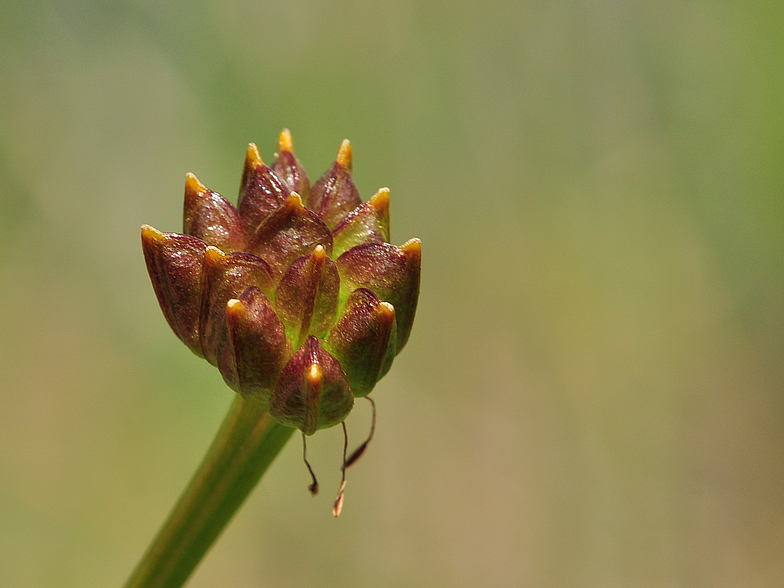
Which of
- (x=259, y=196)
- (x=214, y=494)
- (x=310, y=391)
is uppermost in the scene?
(x=259, y=196)

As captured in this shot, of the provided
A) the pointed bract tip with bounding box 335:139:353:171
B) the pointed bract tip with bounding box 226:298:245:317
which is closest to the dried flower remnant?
the pointed bract tip with bounding box 226:298:245:317

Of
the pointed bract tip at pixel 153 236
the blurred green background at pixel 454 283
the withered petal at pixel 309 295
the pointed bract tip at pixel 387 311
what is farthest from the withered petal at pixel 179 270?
the blurred green background at pixel 454 283

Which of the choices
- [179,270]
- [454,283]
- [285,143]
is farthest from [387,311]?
[454,283]

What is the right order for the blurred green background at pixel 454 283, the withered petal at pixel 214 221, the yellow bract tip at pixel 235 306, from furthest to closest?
the blurred green background at pixel 454 283 → the withered petal at pixel 214 221 → the yellow bract tip at pixel 235 306

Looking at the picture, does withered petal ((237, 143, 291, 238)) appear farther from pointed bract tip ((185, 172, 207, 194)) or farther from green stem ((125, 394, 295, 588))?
green stem ((125, 394, 295, 588))

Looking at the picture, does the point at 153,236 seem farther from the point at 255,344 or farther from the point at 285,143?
the point at 285,143

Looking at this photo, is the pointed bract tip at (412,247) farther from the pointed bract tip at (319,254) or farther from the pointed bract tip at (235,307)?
the pointed bract tip at (235,307)
